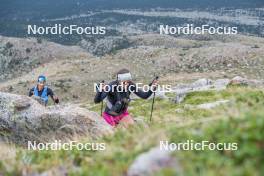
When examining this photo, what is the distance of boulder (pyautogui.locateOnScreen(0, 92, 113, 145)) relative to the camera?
1473 centimetres

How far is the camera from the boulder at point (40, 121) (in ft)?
48.3

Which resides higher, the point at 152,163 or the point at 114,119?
the point at 152,163

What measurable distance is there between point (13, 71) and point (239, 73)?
59.5 meters

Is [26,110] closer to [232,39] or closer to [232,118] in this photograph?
[232,118]

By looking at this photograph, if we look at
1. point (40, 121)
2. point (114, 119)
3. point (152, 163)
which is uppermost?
point (152, 163)

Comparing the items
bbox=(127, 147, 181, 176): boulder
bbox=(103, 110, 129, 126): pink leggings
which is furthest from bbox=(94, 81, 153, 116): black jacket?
bbox=(127, 147, 181, 176): boulder

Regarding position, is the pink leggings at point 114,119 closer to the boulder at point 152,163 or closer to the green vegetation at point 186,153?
the green vegetation at point 186,153

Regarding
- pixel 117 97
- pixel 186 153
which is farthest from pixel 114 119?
pixel 186 153

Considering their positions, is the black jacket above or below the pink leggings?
above

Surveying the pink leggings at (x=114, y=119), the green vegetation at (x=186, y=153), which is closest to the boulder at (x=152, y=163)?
the green vegetation at (x=186, y=153)

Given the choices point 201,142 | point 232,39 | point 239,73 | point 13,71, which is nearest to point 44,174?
point 201,142

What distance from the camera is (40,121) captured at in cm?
1574

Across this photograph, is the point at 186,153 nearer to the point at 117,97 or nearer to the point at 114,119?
the point at 117,97

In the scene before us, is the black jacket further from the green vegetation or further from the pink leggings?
the green vegetation
